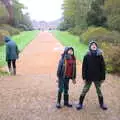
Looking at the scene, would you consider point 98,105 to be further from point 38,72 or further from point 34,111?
point 38,72

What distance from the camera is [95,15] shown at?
4450 cm

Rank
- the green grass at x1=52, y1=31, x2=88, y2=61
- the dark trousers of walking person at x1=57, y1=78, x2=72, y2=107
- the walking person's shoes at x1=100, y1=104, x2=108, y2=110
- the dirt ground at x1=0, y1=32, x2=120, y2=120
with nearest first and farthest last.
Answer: the dirt ground at x1=0, y1=32, x2=120, y2=120 < the walking person's shoes at x1=100, y1=104, x2=108, y2=110 < the dark trousers of walking person at x1=57, y1=78, x2=72, y2=107 < the green grass at x1=52, y1=31, x2=88, y2=61

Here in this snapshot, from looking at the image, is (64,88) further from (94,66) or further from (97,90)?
(94,66)

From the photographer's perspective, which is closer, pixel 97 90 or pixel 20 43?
pixel 97 90

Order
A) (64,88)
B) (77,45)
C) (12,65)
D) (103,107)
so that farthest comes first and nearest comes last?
(77,45) → (12,65) → (64,88) → (103,107)

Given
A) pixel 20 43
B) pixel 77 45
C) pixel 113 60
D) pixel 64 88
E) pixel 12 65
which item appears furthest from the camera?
pixel 20 43

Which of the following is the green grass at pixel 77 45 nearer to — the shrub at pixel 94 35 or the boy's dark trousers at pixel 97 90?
the shrub at pixel 94 35

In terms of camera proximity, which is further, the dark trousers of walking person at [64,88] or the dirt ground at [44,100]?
the dark trousers of walking person at [64,88]

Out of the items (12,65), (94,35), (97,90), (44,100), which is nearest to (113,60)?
(12,65)

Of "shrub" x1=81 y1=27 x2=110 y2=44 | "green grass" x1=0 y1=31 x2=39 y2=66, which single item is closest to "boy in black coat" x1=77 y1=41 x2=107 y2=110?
"green grass" x1=0 y1=31 x2=39 y2=66

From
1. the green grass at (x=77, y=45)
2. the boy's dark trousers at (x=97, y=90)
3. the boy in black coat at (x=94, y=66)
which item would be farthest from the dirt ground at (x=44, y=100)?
the green grass at (x=77, y=45)

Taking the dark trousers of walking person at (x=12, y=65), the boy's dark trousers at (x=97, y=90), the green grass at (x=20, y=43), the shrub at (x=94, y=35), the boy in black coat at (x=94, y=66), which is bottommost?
the green grass at (x=20, y=43)

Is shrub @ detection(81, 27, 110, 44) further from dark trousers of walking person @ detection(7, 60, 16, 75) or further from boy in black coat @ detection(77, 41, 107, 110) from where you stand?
boy in black coat @ detection(77, 41, 107, 110)

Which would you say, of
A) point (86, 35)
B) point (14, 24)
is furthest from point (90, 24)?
point (14, 24)
